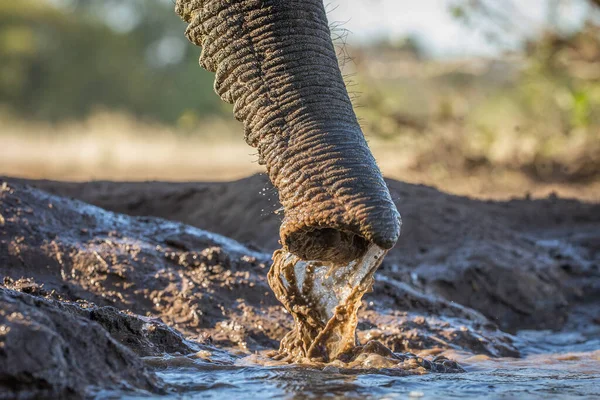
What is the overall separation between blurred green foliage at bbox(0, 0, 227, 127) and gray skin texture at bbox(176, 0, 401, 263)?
108ft

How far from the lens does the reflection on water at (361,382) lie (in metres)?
3.42

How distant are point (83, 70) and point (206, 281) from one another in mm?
36220

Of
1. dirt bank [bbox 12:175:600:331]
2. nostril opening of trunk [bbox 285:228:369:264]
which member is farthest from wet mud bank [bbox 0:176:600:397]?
nostril opening of trunk [bbox 285:228:369:264]

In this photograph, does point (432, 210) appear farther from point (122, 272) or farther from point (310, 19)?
point (310, 19)

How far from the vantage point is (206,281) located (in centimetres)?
516

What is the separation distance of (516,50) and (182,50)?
98.1 ft

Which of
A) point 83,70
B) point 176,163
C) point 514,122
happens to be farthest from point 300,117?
point 83,70

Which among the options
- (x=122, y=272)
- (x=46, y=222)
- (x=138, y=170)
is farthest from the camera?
(x=138, y=170)

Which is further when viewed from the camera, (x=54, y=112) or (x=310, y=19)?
(x=54, y=112)

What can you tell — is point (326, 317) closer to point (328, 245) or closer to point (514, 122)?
point (328, 245)

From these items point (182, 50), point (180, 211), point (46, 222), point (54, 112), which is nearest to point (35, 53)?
point (54, 112)

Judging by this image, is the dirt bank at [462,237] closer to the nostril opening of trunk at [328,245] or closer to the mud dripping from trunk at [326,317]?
the mud dripping from trunk at [326,317]

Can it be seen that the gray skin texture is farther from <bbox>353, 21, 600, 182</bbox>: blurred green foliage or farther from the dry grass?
<bbox>353, 21, 600, 182</bbox>: blurred green foliage

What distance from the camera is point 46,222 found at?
5324mm
